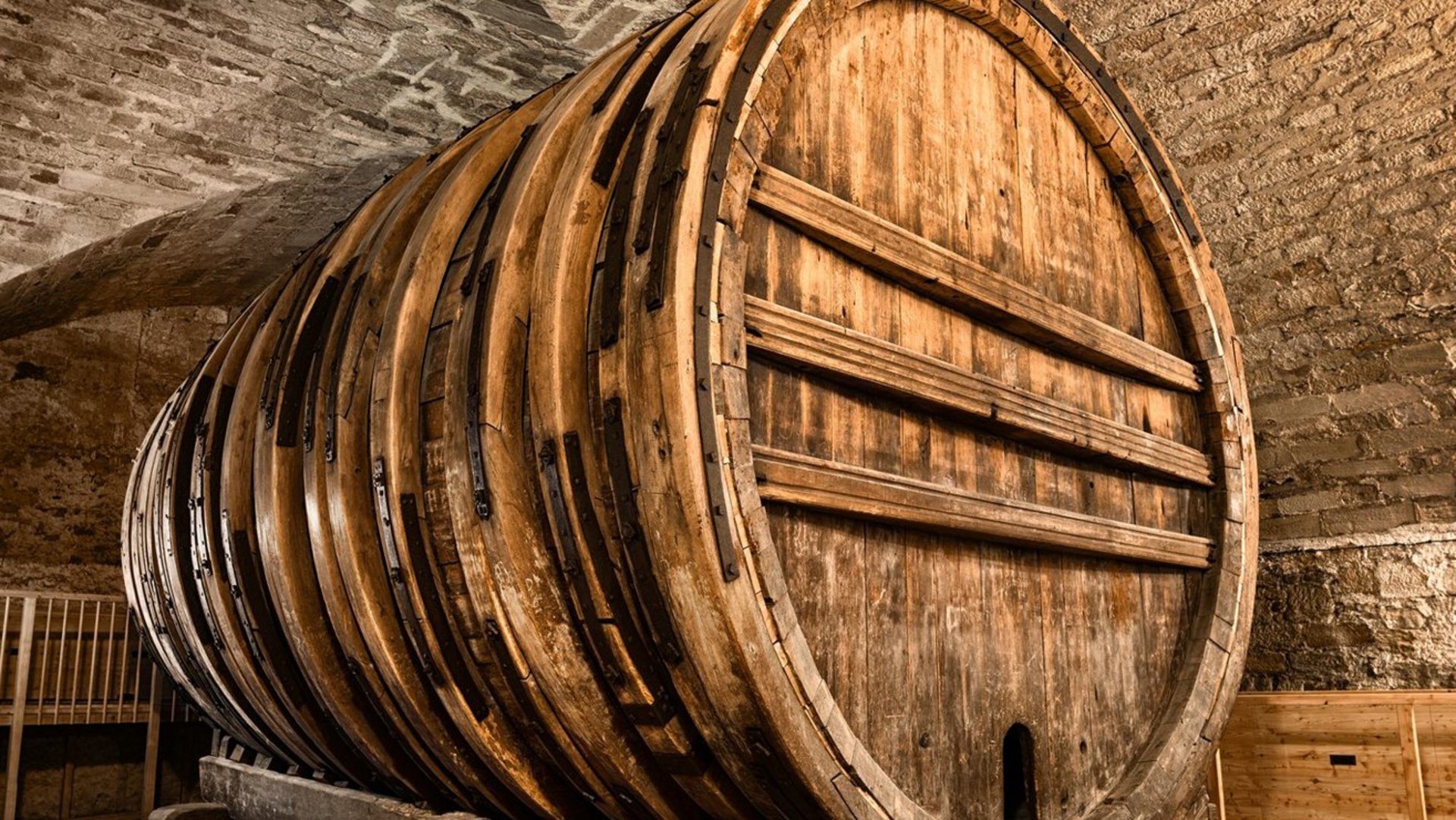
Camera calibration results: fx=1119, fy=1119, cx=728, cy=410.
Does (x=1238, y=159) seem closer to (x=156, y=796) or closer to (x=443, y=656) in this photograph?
(x=443, y=656)

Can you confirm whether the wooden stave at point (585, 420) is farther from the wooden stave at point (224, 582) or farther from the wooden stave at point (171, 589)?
the wooden stave at point (171, 589)

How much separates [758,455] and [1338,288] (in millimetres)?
3793

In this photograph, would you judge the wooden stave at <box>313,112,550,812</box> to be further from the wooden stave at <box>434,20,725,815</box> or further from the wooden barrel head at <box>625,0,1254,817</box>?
the wooden barrel head at <box>625,0,1254,817</box>

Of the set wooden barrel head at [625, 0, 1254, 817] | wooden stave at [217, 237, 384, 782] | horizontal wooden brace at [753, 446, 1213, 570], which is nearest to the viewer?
wooden barrel head at [625, 0, 1254, 817]

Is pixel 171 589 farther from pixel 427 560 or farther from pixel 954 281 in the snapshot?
pixel 954 281

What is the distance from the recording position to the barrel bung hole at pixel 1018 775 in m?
2.09

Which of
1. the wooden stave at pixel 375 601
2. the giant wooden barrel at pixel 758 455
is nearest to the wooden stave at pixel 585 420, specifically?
the giant wooden barrel at pixel 758 455

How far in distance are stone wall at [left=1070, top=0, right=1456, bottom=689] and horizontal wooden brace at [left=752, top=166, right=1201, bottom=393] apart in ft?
7.17

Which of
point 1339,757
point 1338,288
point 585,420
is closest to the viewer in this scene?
point 585,420

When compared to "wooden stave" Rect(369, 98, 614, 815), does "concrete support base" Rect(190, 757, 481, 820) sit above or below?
below

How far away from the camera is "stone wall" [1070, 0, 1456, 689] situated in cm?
423

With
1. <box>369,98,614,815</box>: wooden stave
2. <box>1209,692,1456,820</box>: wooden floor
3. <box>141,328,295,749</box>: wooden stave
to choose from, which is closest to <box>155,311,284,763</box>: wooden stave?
<box>141,328,295,749</box>: wooden stave

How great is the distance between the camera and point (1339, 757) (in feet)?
12.3

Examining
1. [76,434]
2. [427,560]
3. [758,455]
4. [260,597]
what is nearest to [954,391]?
[758,455]
